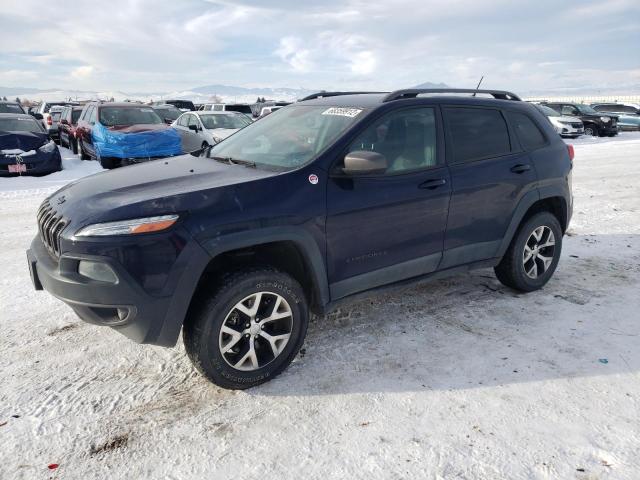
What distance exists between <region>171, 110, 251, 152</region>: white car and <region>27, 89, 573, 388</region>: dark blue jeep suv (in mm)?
9502

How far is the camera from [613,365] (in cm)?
313

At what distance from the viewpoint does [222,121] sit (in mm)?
13977

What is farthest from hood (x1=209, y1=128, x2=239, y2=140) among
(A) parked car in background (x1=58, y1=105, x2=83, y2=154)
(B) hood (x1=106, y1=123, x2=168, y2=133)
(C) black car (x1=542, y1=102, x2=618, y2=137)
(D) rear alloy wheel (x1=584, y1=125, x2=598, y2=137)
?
(D) rear alloy wheel (x1=584, y1=125, x2=598, y2=137)

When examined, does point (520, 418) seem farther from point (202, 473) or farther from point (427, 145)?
point (427, 145)

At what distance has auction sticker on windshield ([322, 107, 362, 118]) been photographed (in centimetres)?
341

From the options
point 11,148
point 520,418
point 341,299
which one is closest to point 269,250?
point 341,299

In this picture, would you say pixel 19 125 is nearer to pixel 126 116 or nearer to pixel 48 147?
A: pixel 48 147

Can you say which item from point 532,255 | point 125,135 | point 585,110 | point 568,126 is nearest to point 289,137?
point 532,255

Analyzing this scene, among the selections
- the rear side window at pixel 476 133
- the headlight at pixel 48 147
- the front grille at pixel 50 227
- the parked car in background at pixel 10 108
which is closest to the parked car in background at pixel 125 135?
the headlight at pixel 48 147

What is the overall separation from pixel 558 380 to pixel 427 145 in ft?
5.93

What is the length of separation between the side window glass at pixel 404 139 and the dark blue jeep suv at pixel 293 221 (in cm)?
1

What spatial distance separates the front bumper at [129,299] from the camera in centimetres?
249

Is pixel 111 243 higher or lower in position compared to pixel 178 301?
higher

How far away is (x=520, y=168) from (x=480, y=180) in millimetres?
540
